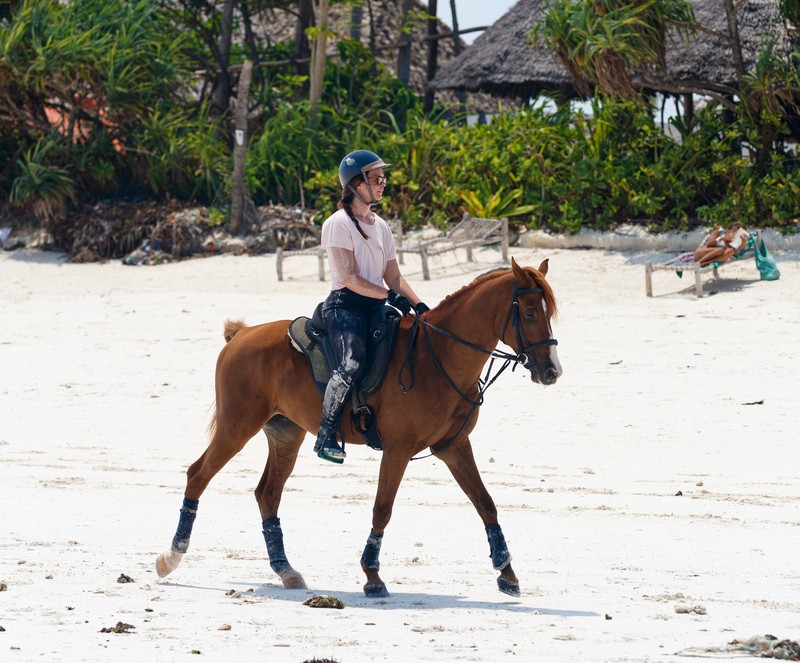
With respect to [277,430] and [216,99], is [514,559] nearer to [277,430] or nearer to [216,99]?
[277,430]

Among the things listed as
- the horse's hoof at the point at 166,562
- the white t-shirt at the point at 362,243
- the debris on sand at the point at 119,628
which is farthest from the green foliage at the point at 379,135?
the debris on sand at the point at 119,628

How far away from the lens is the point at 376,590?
6703 millimetres

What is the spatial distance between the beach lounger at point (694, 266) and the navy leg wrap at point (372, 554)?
35.6 ft

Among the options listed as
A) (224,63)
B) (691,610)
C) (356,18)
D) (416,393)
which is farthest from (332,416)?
(356,18)

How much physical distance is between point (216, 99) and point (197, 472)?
71.5ft

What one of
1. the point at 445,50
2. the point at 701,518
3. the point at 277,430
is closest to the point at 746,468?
the point at 701,518

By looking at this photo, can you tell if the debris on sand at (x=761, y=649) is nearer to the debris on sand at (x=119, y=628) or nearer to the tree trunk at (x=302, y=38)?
the debris on sand at (x=119, y=628)

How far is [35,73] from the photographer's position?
24.1 meters

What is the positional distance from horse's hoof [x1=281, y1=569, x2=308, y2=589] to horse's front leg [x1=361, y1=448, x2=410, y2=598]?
41 centimetres

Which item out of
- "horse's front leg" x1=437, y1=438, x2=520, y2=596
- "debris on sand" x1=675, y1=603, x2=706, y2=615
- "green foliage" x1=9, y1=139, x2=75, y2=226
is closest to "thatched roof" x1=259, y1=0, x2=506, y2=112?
"green foliage" x1=9, y1=139, x2=75, y2=226

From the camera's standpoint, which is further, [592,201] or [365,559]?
[592,201]

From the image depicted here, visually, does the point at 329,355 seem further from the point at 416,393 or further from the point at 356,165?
the point at 356,165

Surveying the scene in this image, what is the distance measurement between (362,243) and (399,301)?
0.37 m

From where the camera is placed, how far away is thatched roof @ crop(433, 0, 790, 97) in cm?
2081
